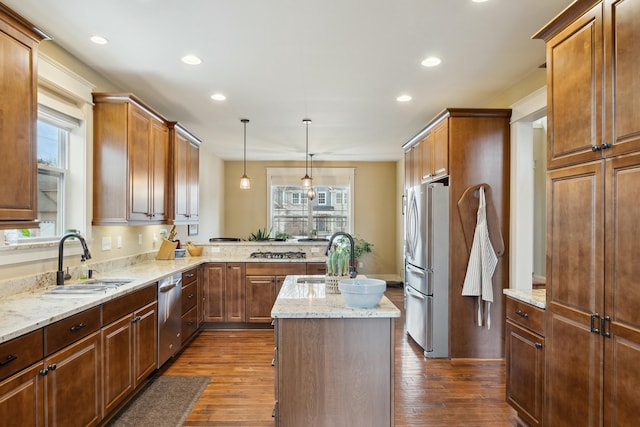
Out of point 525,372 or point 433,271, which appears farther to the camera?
point 433,271

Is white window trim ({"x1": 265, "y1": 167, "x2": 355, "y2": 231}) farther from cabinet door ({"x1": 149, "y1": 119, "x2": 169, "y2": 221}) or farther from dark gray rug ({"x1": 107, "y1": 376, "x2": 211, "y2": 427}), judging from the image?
dark gray rug ({"x1": 107, "y1": 376, "x2": 211, "y2": 427})

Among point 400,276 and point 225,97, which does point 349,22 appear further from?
point 400,276

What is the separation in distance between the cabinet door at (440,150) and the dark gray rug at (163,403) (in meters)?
2.90

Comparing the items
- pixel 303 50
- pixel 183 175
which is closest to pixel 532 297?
pixel 303 50

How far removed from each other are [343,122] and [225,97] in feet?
5.50

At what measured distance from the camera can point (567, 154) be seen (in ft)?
6.56

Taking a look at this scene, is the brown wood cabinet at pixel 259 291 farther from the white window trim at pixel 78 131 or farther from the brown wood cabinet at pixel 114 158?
the white window trim at pixel 78 131

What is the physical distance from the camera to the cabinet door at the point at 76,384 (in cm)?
187

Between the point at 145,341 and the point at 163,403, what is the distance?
1.57 feet

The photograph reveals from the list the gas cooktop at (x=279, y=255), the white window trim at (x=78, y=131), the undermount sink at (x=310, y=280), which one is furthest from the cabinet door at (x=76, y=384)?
the gas cooktop at (x=279, y=255)

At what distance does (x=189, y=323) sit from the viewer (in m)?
4.07

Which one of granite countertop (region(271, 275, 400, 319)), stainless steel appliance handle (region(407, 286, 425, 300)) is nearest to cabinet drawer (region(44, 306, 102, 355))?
granite countertop (region(271, 275, 400, 319))

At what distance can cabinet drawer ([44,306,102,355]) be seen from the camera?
1858mm

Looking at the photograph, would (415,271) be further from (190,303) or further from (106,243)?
(106,243)
